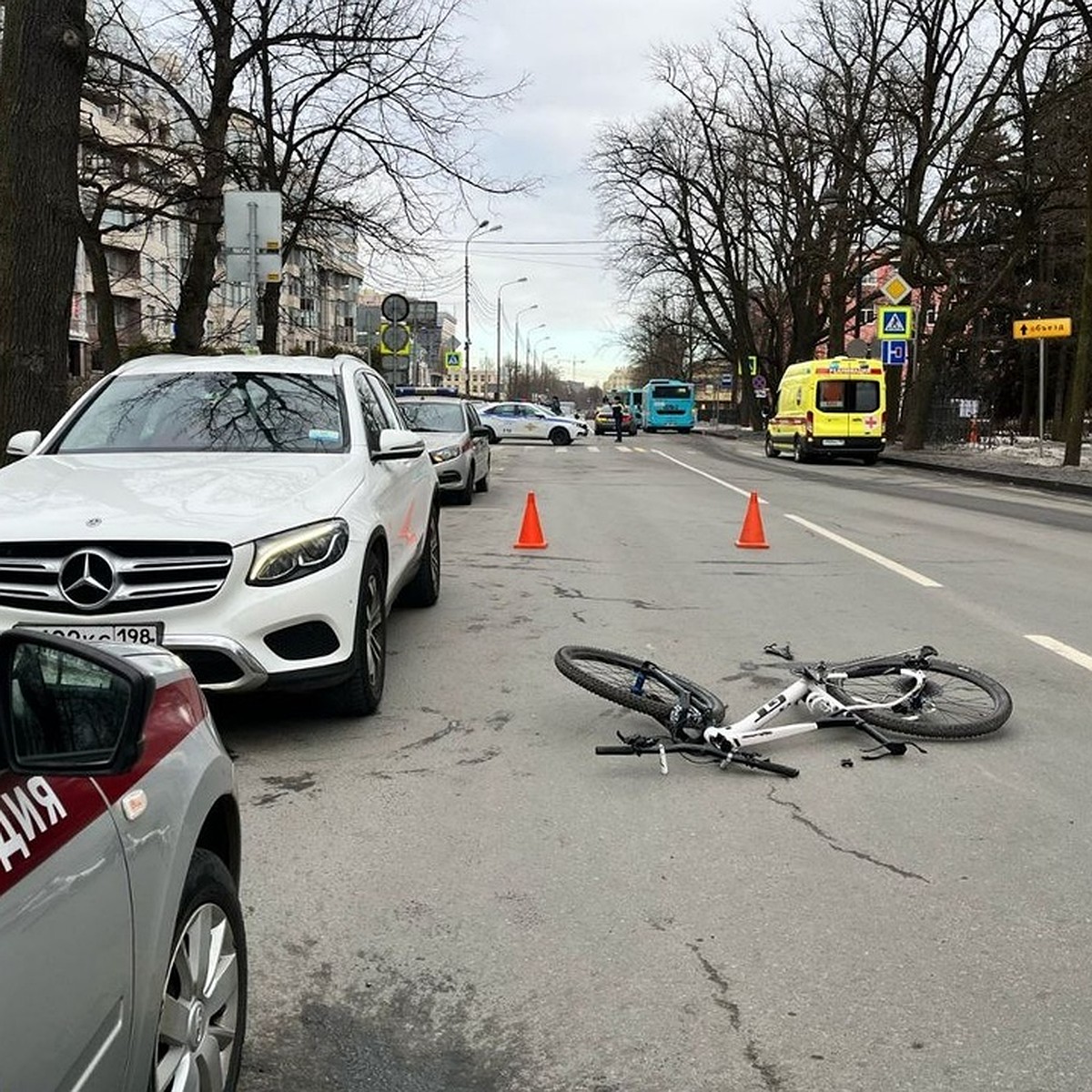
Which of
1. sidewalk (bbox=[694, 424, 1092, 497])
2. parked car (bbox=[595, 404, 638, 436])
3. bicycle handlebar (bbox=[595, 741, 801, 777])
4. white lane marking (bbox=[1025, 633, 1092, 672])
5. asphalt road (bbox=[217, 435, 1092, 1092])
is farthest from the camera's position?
parked car (bbox=[595, 404, 638, 436])

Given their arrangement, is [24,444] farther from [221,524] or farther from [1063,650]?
[1063,650]

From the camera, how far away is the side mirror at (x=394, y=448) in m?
6.42

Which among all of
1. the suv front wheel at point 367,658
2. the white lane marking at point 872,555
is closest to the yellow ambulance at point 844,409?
the white lane marking at point 872,555

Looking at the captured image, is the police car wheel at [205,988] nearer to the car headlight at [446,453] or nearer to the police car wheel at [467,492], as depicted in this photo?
the car headlight at [446,453]

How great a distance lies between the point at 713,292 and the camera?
5556 centimetres

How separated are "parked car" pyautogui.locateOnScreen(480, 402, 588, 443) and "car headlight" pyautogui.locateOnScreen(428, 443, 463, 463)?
27212 millimetres

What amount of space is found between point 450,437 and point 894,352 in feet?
59.7

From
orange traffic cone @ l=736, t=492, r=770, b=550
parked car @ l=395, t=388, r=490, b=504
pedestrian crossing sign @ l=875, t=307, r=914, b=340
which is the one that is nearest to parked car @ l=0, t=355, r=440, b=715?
orange traffic cone @ l=736, t=492, r=770, b=550

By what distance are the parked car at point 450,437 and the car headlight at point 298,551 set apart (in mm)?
11164

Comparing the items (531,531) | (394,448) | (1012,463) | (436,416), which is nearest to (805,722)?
(394,448)

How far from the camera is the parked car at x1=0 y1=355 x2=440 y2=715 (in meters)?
4.66

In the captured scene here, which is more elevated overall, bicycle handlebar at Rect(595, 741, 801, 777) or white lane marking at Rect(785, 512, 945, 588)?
bicycle handlebar at Rect(595, 741, 801, 777)

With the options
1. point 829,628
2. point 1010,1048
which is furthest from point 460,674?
point 1010,1048

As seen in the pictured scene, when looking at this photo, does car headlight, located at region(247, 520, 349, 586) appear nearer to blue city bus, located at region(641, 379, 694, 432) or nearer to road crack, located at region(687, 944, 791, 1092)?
road crack, located at region(687, 944, 791, 1092)
